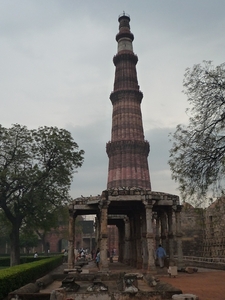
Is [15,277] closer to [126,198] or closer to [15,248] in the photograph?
[126,198]

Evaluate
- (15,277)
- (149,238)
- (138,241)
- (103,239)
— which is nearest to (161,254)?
(138,241)

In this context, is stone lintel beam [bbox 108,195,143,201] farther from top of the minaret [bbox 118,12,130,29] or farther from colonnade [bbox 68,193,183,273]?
top of the minaret [bbox 118,12,130,29]

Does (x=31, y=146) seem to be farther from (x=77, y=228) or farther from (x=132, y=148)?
(x=77, y=228)

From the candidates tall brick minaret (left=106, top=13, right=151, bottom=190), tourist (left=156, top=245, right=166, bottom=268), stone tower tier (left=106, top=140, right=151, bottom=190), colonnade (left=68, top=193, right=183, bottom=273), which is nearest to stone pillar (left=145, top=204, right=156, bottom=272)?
colonnade (left=68, top=193, right=183, bottom=273)

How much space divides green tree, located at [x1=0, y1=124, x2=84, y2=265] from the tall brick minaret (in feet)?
36.1

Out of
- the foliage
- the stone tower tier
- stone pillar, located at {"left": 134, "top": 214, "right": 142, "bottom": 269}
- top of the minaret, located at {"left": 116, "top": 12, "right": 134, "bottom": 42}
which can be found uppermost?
top of the minaret, located at {"left": 116, "top": 12, "right": 134, "bottom": 42}

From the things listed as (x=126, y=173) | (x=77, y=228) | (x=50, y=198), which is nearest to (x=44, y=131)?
(x=50, y=198)

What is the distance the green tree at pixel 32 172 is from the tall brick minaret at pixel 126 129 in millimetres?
11000

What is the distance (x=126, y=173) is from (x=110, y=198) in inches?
762

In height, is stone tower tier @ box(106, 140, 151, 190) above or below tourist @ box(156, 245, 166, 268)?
above

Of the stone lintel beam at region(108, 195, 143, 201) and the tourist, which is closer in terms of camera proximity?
the stone lintel beam at region(108, 195, 143, 201)

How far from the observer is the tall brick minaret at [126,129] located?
34.6m

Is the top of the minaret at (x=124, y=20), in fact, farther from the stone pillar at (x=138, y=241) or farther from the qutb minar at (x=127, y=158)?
the stone pillar at (x=138, y=241)

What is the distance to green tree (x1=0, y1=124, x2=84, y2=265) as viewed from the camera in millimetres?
22750
